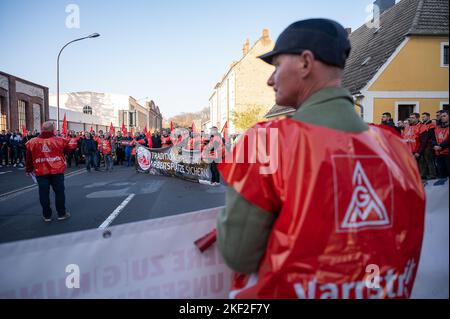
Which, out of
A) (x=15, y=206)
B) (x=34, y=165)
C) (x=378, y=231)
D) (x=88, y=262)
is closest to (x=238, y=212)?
(x=378, y=231)

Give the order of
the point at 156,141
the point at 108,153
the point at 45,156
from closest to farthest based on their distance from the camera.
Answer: the point at 45,156, the point at 108,153, the point at 156,141

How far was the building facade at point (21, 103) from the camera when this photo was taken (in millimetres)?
29625

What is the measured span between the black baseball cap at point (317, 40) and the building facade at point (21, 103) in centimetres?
3263

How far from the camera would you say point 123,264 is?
62.4 inches

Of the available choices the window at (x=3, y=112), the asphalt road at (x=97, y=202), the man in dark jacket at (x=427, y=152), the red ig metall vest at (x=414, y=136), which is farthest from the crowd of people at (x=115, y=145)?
the man in dark jacket at (x=427, y=152)

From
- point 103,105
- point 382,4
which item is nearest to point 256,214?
point 382,4

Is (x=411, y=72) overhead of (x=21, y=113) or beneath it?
overhead

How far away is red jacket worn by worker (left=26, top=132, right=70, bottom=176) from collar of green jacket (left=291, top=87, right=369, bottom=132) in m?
7.06

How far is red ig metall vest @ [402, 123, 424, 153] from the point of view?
1191cm

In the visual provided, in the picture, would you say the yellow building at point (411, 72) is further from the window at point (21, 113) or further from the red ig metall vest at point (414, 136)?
the window at point (21, 113)

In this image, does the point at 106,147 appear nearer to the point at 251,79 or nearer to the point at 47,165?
the point at 47,165

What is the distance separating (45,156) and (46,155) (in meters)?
0.03

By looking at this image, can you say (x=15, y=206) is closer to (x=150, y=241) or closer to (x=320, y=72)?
(x=150, y=241)
